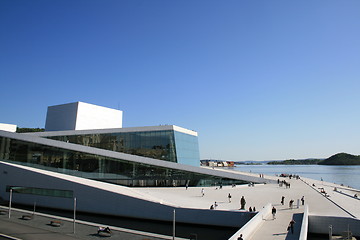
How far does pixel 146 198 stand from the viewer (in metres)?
21.1

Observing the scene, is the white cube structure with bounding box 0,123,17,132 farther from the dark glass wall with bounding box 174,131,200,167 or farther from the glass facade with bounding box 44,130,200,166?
the dark glass wall with bounding box 174,131,200,167

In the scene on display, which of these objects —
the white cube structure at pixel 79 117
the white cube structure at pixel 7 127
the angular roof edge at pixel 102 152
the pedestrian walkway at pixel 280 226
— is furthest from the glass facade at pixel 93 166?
the white cube structure at pixel 7 127

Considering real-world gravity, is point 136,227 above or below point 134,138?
below

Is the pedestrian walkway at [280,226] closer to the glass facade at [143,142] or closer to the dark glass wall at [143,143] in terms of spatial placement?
the glass facade at [143,142]

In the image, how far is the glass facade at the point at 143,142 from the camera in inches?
1281

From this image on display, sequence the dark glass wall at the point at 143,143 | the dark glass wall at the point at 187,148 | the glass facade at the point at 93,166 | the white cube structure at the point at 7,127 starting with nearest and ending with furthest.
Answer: the glass facade at the point at 93,166 < the dark glass wall at the point at 143,143 < the dark glass wall at the point at 187,148 < the white cube structure at the point at 7,127

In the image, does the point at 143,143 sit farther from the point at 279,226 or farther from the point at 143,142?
the point at 279,226

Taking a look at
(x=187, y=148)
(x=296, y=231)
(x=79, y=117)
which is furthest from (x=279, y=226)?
(x=79, y=117)

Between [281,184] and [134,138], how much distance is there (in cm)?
2062

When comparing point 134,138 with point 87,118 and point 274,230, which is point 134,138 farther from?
point 274,230

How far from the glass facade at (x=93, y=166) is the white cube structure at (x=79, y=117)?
9.69m

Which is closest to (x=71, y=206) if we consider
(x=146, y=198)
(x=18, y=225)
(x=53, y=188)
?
(x=53, y=188)

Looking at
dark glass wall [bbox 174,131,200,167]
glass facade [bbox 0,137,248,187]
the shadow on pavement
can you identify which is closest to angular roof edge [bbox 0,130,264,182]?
glass facade [bbox 0,137,248,187]

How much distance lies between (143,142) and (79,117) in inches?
504
